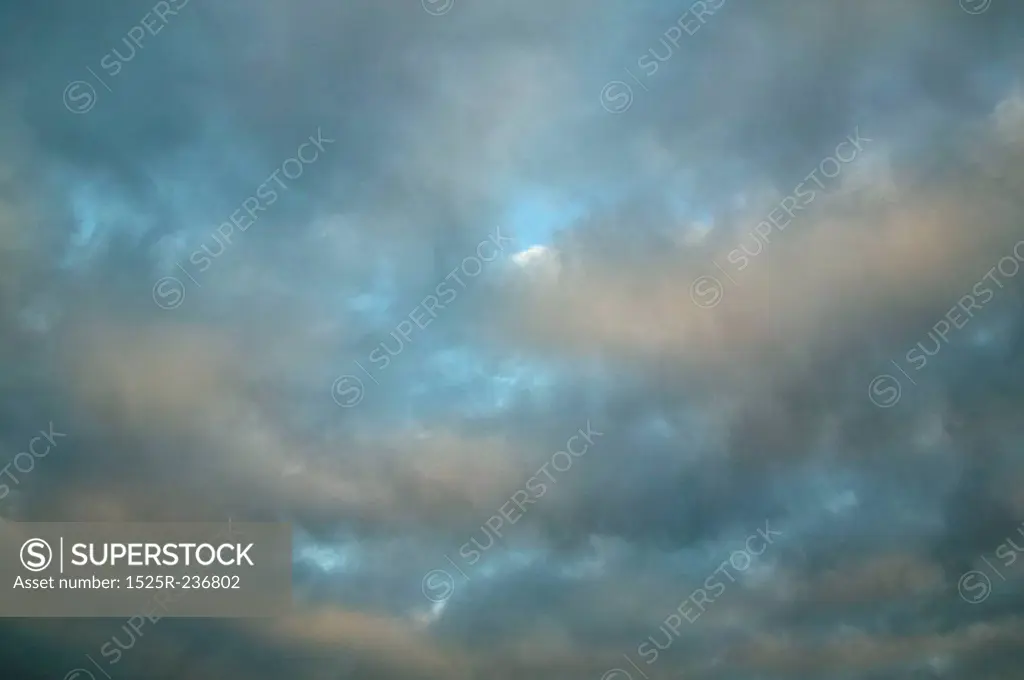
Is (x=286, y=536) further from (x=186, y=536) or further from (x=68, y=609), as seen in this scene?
(x=68, y=609)

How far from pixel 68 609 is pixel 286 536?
14.6 metres

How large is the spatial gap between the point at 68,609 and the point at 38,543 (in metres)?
5.46

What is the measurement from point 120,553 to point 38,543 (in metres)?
5.69

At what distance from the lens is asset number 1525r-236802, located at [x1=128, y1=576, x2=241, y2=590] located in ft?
200

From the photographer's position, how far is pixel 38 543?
62156mm

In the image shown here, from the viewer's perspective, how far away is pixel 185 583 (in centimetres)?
6156

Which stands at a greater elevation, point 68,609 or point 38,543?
point 38,543

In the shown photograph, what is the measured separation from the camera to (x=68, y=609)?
5997cm

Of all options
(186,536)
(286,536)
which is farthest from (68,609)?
(286,536)

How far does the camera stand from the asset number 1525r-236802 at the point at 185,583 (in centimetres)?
6103

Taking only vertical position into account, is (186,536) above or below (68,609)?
above

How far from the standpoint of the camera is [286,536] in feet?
209

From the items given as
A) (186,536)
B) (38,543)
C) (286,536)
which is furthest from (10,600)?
(286,536)

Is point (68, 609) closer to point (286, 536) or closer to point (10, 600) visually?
point (10, 600)
